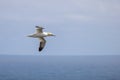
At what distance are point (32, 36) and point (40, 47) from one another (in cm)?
461

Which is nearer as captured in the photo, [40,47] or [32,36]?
[32,36]

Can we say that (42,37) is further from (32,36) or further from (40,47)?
(32,36)

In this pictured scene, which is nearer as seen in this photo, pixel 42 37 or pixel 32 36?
pixel 32 36

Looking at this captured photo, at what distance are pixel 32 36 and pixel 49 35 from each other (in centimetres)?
244

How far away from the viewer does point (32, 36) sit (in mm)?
46156

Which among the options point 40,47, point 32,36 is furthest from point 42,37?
point 32,36

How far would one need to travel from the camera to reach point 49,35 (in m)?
47.8

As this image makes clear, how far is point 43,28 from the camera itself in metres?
48.8

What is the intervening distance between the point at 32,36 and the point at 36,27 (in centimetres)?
247

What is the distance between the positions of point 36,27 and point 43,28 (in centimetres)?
89

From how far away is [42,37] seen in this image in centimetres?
5062

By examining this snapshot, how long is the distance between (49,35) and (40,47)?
329cm

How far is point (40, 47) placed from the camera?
50.5 m
